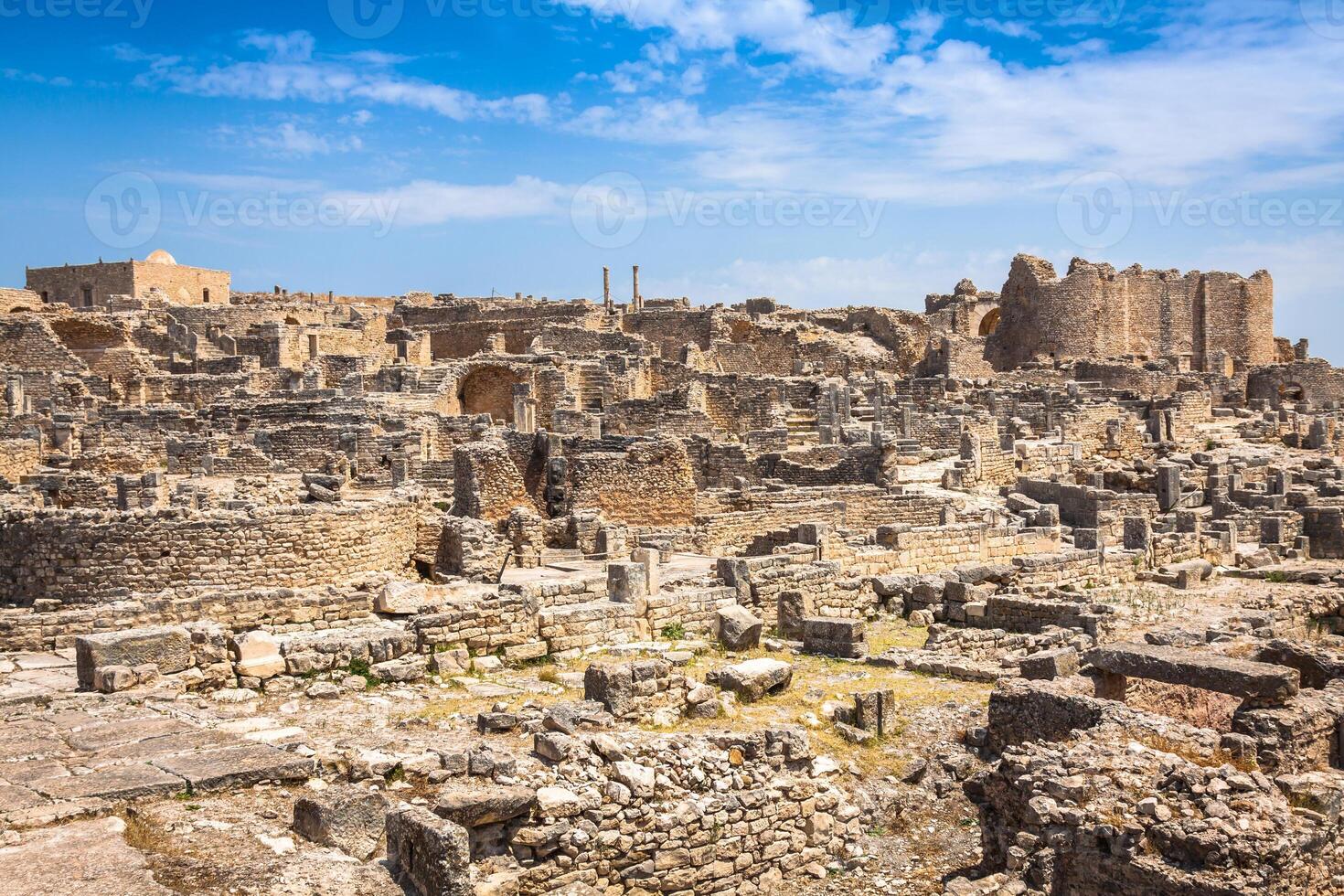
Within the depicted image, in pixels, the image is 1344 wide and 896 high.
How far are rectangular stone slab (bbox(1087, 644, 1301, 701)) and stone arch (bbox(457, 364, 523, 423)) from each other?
21.1 meters

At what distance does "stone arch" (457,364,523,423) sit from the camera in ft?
95.8

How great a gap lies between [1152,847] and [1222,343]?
143ft

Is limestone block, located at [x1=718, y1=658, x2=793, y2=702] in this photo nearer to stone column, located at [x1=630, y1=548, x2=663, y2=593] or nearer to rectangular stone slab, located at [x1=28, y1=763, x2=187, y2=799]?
stone column, located at [x1=630, y1=548, x2=663, y2=593]

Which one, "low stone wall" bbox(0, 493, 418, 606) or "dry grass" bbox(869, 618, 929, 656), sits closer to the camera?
"dry grass" bbox(869, 618, 929, 656)

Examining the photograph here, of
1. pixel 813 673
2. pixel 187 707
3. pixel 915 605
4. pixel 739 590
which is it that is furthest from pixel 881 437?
pixel 187 707

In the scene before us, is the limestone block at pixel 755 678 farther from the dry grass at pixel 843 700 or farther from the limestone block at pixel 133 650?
the limestone block at pixel 133 650

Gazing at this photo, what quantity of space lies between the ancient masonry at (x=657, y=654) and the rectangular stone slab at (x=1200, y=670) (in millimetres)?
32

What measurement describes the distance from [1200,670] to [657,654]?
3623mm

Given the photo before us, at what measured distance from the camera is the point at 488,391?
2953cm

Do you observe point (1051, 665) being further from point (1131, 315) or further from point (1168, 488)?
point (1131, 315)

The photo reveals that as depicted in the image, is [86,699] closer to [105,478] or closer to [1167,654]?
[1167,654]

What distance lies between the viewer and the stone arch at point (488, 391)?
1149 inches

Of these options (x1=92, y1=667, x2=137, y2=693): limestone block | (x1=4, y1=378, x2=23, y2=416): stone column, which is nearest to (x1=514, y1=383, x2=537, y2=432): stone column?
(x1=4, y1=378, x2=23, y2=416): stone column

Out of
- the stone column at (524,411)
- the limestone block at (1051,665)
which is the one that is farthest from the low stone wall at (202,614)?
the stone column at (524,411)
